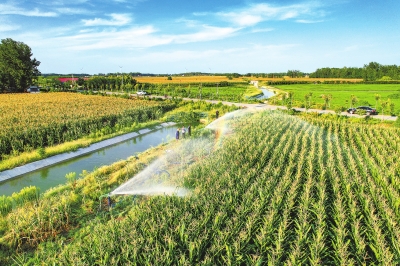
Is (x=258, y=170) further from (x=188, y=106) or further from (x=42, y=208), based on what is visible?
(x=188, y=106)

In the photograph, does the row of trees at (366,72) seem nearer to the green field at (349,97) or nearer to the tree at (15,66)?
the green field at (349,97)

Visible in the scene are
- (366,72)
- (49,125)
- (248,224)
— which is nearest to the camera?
(248,224)

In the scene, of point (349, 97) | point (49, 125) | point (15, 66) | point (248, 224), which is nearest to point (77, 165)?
point (49, 125)

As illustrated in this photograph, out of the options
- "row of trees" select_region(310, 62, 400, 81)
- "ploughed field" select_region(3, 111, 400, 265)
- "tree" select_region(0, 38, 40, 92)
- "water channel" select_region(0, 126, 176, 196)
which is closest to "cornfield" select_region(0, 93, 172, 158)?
"water channel" select_region(0, 126, 176, 196)

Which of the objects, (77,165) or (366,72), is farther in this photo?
(366,72)

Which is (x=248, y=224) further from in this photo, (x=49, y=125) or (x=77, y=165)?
(x=49, y=125)

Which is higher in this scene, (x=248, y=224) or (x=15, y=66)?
(x=15, y=66)

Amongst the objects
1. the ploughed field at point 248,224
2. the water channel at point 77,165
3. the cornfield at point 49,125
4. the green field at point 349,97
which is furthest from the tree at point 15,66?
the ploughed field at point 248,224
